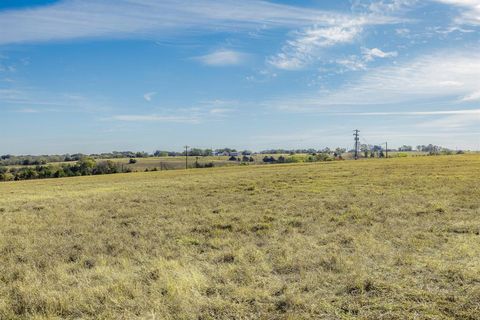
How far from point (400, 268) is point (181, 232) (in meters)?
9.12

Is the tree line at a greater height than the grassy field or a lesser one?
lesser

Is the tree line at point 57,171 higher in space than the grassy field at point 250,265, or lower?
lower

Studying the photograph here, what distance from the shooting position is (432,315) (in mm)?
6512

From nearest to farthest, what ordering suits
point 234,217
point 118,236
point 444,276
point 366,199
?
point 444,276 < point 118,236 < point 234,217 < point 366,199

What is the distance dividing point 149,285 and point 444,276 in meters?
6.88

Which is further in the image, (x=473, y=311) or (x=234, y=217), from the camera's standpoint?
(x=234, y=217)

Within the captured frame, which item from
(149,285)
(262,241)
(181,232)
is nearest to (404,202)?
(262,241)

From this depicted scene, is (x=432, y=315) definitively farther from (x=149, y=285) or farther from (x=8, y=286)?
(x=8, y=286)

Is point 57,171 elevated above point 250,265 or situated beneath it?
situated beneath

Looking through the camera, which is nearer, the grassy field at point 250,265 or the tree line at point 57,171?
the grassy field at point 250,265

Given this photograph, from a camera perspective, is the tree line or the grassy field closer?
the grassy field

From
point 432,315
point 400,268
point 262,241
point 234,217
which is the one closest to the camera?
point 432,315

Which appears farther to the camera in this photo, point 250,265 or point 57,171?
point 57,171

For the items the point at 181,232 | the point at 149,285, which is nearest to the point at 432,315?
the point at 149,285
